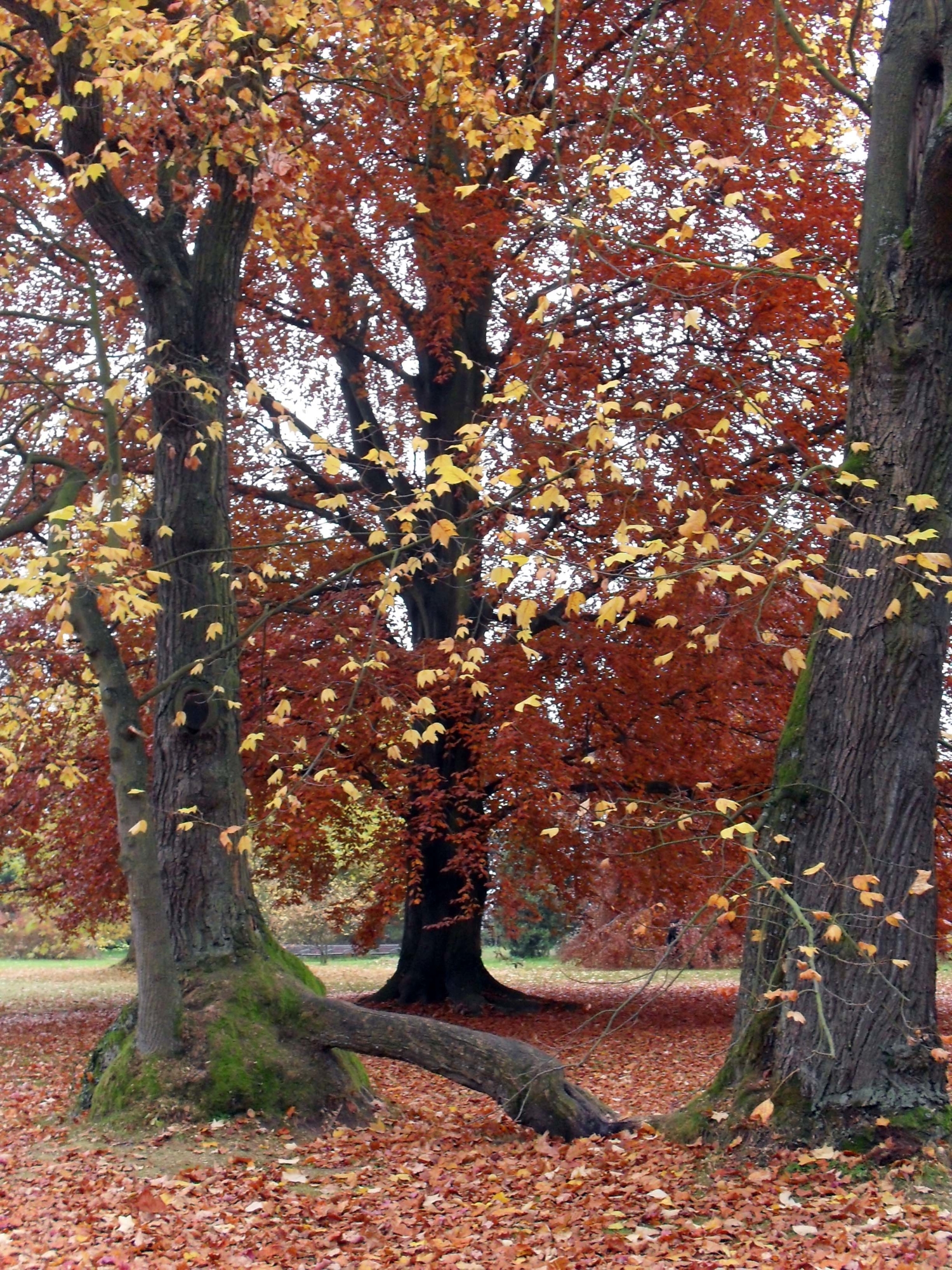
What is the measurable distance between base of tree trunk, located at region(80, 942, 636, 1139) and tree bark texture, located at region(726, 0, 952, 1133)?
141 centimetres

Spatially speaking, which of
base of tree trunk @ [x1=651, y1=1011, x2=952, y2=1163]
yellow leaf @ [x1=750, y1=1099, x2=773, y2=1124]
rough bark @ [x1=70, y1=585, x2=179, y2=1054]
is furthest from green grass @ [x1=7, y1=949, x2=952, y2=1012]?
yellow leaf @ [x1=750, y1=1099, x2=773, y2=1124]

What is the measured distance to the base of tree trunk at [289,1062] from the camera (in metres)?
6.90

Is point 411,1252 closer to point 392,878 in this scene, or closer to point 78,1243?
point 78,1243

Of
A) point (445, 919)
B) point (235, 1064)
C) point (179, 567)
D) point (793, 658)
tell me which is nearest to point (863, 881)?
point (793, 658)

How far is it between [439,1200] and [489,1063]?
127 centimetres

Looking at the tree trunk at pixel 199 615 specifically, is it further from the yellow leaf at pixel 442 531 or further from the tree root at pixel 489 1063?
the yellow leaf at pixel 442 531

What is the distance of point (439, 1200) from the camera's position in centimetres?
578

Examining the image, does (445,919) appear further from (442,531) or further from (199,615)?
(442,531)

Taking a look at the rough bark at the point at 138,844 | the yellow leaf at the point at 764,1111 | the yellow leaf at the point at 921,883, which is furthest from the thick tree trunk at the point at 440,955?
the yellow leaf at the point at 921,883

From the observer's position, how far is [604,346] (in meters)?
13.4

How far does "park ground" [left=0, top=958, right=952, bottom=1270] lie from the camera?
479 cm

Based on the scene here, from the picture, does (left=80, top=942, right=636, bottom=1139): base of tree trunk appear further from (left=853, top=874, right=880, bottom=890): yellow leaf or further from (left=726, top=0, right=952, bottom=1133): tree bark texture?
(left=853, top=874, right=880, bottom=890): yellow leaf

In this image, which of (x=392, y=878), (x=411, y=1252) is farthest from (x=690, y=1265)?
(x=392, y=878)

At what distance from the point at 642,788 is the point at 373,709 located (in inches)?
128
